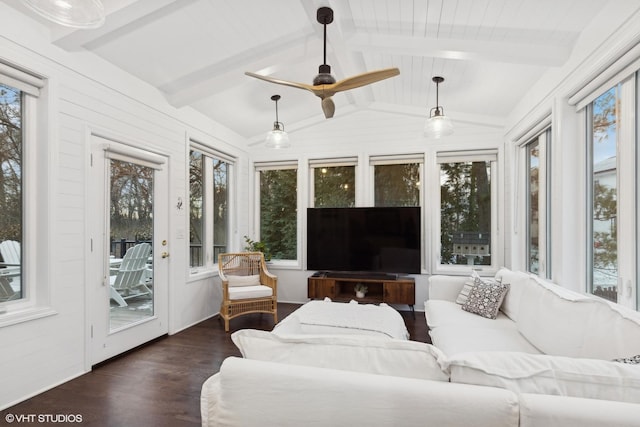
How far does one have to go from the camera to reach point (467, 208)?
16.0 feet

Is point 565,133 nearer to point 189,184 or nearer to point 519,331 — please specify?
point 519,331

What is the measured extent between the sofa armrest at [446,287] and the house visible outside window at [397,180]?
59.5 inches

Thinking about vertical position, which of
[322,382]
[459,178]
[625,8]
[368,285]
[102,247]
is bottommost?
[368,285]

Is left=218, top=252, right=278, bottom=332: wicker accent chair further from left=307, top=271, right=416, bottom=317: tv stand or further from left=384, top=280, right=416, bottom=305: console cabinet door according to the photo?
left=384, top=280, right=416, bottom=305: console cabinet door

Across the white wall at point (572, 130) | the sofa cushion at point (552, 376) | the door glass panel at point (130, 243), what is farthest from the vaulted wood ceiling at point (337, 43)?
the sofa cushion at point (552, 376)

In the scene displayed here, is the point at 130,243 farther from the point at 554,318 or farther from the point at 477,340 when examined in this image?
the point at 554,318

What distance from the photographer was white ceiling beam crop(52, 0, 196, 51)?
8.10ft

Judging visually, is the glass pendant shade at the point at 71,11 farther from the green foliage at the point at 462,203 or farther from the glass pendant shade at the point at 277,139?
the green foliage at the point at 462,203

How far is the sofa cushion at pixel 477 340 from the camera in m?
2.36

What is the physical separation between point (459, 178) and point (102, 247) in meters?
4.37

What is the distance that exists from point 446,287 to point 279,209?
9.50ft

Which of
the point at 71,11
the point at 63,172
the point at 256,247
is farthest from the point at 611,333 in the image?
the point at 256,247

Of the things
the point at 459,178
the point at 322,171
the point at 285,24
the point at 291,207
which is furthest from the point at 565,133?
the point at 291,207

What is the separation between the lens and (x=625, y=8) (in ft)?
6.74
